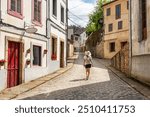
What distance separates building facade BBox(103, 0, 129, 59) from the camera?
117 ft

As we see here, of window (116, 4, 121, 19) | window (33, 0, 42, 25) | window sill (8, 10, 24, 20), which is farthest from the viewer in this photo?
window (116, 4, 121, 19)

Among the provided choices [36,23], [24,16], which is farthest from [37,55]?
[24,16]

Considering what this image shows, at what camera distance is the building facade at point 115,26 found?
35688 millimetres

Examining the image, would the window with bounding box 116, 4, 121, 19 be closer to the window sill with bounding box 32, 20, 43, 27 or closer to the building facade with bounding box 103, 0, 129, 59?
the building facade with bounding box 103, 0, 129, 59

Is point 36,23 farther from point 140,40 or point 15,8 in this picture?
point 140,40

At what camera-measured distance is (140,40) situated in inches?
547

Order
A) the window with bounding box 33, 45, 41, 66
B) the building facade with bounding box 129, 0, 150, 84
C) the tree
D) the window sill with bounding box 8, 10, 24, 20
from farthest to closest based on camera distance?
the tree
the window with bounding box 33, 45, 41, 66
the building facade with bounding box 129, 0, 150, 84
the window sill with bounding box 8, 10, 24, 20

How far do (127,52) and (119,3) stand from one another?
69.0ft

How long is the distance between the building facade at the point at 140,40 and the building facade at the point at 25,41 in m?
5.50

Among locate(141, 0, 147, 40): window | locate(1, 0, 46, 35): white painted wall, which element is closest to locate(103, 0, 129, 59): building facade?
locate(1, 0, 46, 35): white painted wall

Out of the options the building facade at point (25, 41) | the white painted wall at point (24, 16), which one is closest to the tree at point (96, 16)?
the building facade at point (25, 41)

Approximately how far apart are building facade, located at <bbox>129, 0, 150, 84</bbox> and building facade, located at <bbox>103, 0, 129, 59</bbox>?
19580 millimetres

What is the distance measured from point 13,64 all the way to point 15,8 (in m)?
2.66

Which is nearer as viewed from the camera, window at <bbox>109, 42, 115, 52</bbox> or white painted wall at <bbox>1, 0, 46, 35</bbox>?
white painted wall at <bbox>1, 0, 46, 35</bbox>
